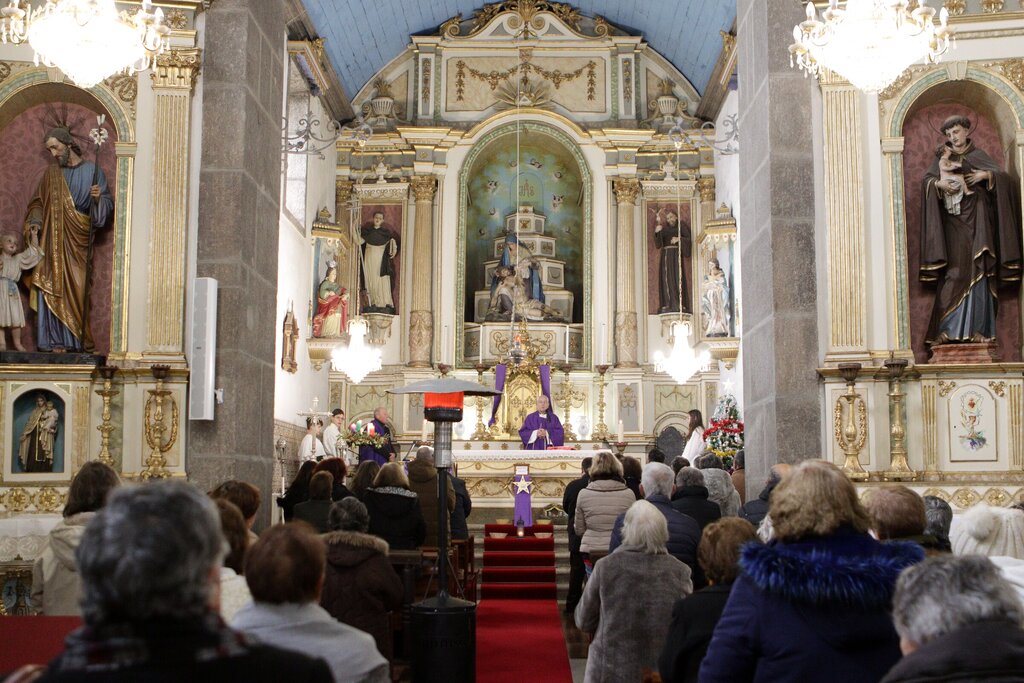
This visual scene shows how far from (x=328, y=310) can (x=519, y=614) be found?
7.95 m

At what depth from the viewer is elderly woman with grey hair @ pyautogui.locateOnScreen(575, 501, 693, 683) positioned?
4773 mm

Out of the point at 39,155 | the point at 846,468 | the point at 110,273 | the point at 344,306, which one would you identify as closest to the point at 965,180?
the point at 846,468

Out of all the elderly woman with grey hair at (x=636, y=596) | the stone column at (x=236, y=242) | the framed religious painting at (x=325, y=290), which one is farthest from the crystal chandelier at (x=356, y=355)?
the elderly woman with grey hair at (x=636, y=596)

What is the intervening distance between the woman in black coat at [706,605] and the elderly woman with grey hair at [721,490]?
153 inches

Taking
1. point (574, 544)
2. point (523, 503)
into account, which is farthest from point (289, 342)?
point (574, 544)

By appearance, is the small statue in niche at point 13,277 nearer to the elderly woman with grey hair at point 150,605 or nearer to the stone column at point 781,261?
the stone column at point 781,261

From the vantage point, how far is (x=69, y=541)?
16.2 feet

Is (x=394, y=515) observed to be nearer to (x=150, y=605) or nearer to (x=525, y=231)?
(x=150, y=605)

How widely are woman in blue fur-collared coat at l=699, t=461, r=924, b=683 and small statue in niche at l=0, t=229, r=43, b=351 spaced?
7940 mm

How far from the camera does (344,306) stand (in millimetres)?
17609

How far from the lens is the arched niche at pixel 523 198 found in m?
20.0

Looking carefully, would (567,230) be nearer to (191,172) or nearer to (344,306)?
(344,306)

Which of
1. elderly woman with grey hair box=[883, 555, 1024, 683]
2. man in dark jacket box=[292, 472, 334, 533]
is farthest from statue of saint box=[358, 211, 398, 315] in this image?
elderly woman with grey hair box=[883, 555, 1024, 683]

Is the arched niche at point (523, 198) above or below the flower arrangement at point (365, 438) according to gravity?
above
